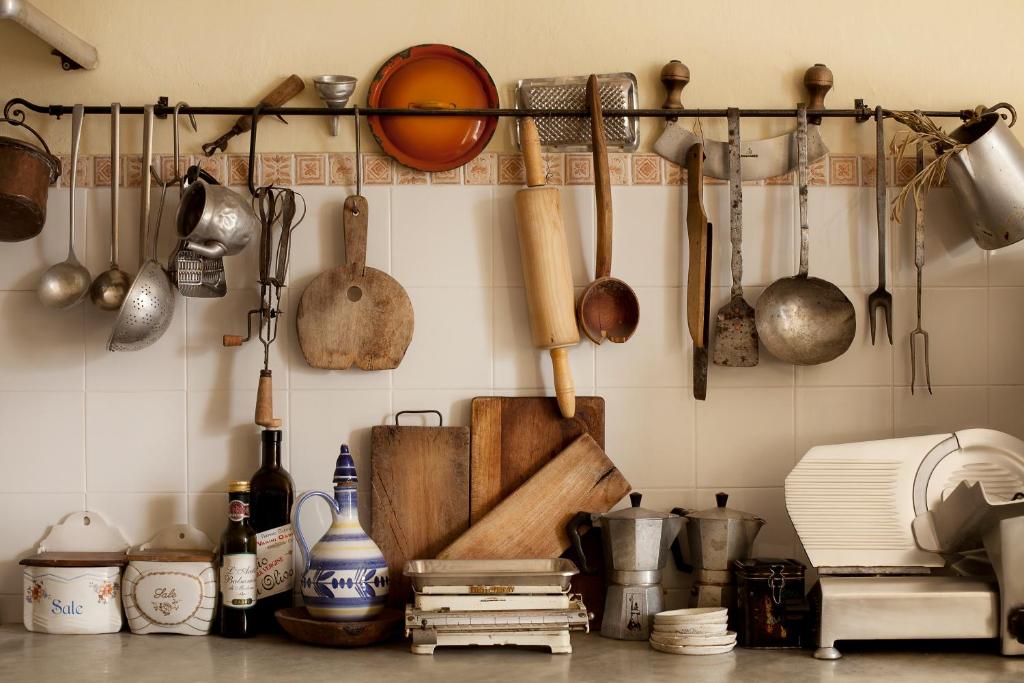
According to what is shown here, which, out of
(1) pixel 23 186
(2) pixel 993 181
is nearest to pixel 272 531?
(1) pixel 23 186

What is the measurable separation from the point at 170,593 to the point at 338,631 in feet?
1.10

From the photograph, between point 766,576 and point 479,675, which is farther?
Result: point 766,576

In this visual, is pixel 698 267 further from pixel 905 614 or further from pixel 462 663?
pixel 462 663

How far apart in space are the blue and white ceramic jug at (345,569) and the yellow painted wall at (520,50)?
2.21ft

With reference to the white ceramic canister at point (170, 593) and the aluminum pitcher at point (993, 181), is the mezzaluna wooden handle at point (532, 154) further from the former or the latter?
the white ceramic canister at point (170, 593)

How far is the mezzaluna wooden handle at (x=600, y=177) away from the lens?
192 cm

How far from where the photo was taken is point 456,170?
78.8 inches

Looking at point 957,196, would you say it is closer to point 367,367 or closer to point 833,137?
point 833,137

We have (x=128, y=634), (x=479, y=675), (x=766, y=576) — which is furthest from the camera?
(x=128, y=634)

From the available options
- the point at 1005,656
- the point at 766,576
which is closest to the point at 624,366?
the point at 766,576

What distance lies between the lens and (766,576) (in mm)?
1741

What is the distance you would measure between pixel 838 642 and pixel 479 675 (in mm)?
627

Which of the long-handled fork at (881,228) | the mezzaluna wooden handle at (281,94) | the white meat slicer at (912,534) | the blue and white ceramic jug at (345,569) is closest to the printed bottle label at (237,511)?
the blue and white ceramic jug at (345,569)

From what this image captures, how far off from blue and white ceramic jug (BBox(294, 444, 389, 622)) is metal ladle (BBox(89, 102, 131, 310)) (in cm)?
52
